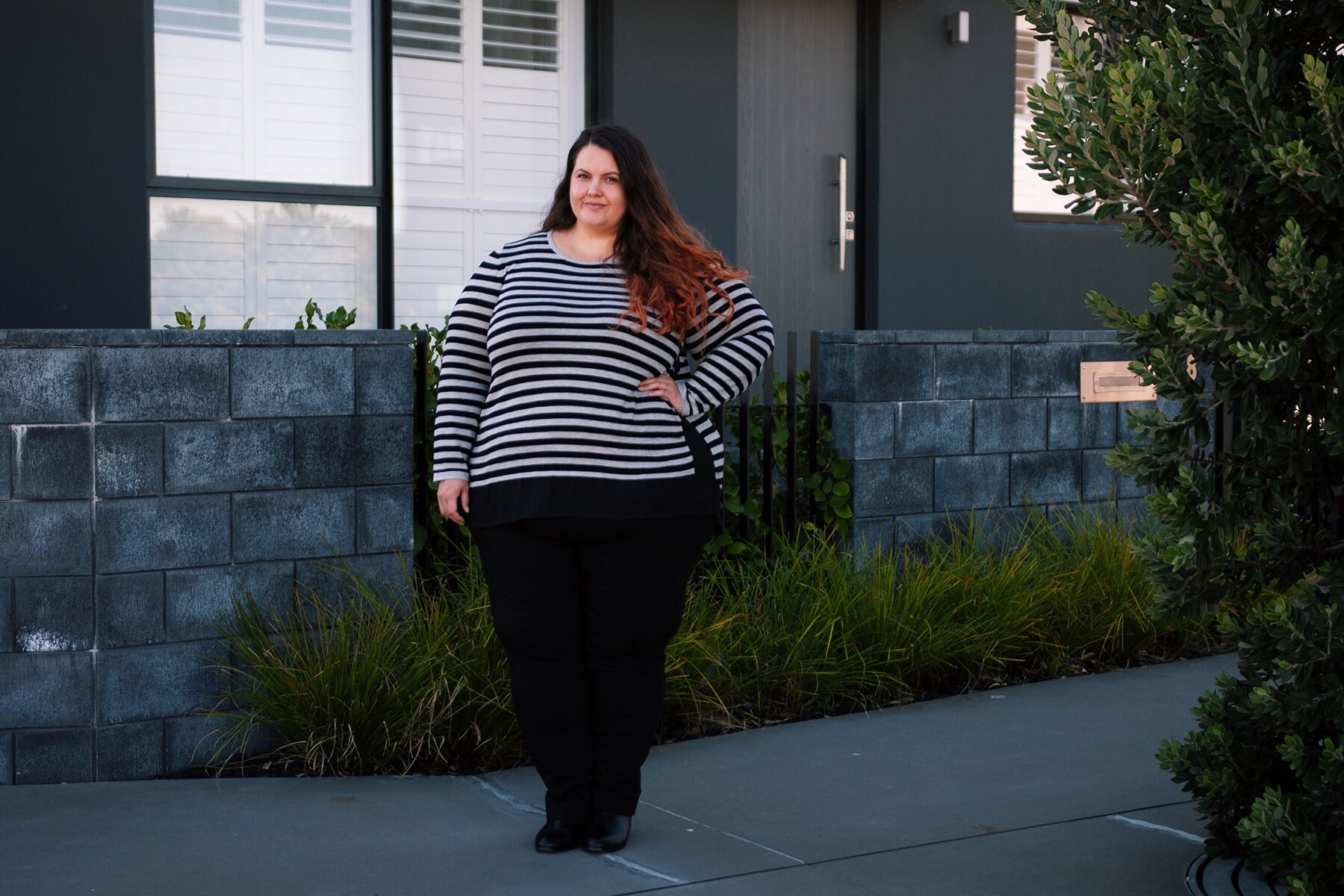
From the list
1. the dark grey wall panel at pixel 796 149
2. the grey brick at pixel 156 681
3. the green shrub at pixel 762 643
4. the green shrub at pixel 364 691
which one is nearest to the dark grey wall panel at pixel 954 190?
the dark grey wall panel at pixel 796 149

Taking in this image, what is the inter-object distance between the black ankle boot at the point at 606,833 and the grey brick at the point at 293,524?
1.52 meters

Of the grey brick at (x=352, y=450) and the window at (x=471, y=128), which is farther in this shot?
Result: the window at (x=471, y=128)

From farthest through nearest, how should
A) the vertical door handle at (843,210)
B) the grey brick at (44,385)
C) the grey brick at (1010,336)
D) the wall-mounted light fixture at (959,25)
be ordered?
the wall-mounted light fixture at (959,25) → the vertical door handle at (843,210) → the grey brick at (1010,336) → the grey brick at (44,385)

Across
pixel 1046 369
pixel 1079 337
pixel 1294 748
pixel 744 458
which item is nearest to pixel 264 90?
pixel 744 458

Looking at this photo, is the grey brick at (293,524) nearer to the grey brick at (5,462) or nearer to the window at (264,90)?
the grey brick at (5,462)

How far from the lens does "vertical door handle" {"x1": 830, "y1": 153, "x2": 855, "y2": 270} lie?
8.45 m

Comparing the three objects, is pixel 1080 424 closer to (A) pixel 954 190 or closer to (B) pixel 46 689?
(A) pixel 954 190

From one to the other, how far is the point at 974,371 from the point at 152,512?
3529mm

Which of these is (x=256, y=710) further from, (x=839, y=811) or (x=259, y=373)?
(x=839, y=811)

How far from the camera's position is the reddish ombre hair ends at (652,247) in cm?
370

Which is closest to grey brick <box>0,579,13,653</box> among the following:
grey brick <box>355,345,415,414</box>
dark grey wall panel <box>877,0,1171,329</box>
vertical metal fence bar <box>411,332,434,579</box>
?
grey brick <box>355,345,415,414</box>

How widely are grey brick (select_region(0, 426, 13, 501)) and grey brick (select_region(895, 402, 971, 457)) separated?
3.44m

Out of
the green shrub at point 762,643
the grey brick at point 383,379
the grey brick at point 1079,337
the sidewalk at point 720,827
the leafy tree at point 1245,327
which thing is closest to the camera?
the leafy tree at point 1245,327

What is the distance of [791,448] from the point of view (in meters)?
5.96
